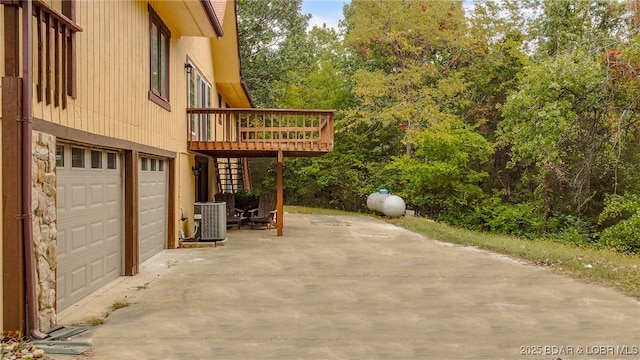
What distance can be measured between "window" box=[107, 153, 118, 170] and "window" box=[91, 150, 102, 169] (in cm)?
30

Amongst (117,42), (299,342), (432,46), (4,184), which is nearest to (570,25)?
(432,46)

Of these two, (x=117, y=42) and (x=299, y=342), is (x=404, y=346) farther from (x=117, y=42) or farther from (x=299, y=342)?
(x=117, y=42)

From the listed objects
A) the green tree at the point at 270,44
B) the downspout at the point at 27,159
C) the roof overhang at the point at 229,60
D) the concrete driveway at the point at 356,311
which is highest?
the green tree at the point at 270,44

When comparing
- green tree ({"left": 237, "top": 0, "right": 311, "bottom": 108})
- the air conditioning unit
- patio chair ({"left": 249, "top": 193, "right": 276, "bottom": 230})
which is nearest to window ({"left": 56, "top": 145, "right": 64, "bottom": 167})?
the air conditioning unit

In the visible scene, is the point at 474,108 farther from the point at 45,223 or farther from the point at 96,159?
the point at 45,223

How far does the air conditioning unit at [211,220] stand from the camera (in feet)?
36.3

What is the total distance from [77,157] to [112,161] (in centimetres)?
124

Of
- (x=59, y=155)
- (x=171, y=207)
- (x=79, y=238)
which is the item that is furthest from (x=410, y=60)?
(x=59, y=155)

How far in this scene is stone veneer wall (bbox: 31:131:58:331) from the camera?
459 centimetres

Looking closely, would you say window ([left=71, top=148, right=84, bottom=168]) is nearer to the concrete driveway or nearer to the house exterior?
the house exterior

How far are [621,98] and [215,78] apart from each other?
41.1 ft

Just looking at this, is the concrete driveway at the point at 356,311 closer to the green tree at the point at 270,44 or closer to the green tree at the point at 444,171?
the green tree at the point at 444,171

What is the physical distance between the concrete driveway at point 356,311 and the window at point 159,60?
305cm

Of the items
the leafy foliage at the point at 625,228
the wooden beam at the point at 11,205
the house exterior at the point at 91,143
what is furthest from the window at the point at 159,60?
the leafy foliage at the point at 625,228
